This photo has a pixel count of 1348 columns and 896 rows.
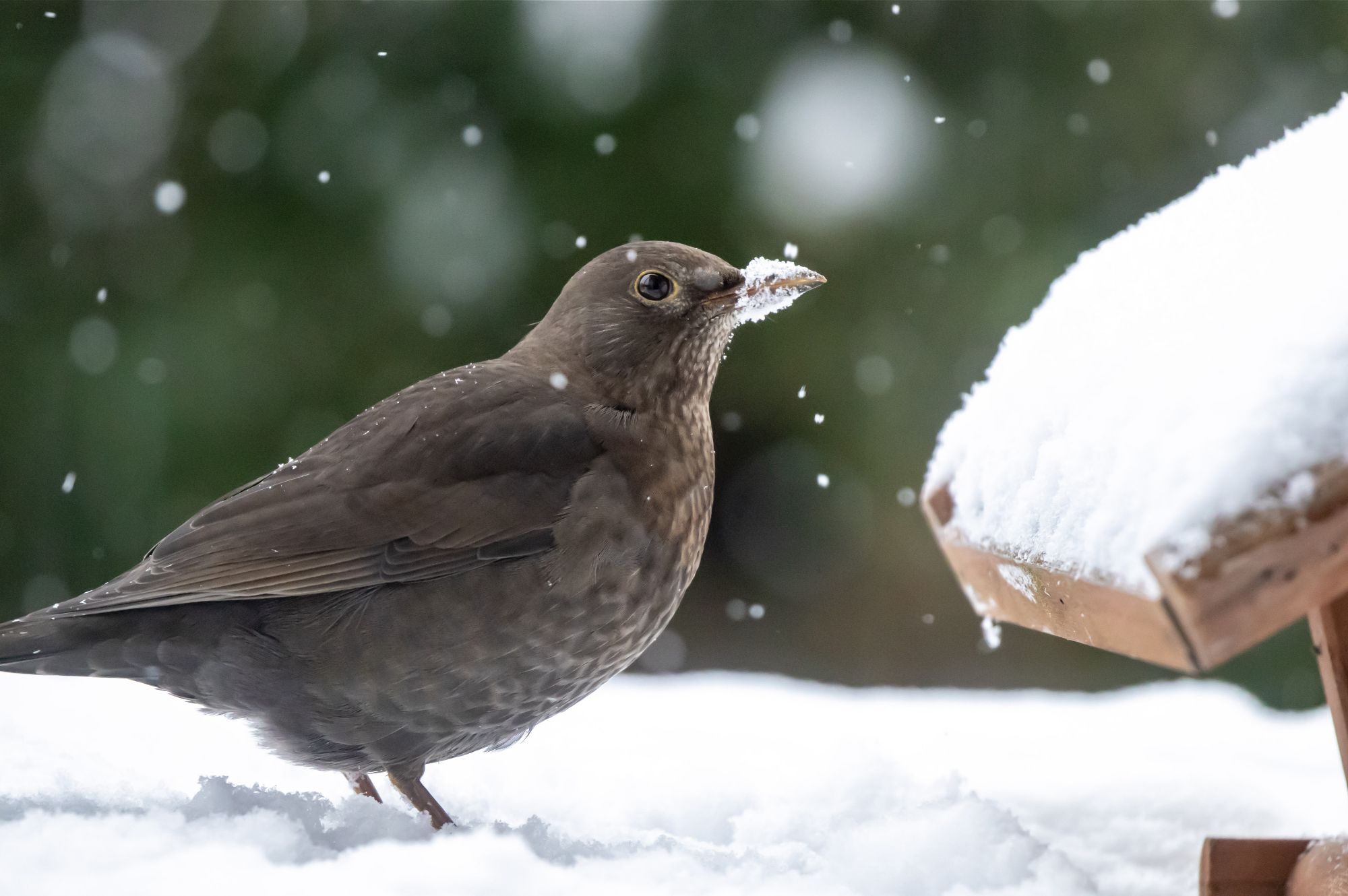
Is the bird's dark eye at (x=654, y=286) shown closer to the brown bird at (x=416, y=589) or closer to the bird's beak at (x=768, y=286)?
the bird's beak at (x=768, y=286)

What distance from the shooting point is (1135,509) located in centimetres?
134

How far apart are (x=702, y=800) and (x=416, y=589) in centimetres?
78

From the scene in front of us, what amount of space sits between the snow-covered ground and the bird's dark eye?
1.03 metres

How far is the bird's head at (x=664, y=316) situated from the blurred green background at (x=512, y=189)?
182cm

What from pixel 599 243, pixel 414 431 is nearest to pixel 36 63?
pixel 599 243

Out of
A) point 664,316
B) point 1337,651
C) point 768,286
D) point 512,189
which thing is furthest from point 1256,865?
point 512,189

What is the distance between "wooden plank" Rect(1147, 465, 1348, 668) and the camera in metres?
1.20

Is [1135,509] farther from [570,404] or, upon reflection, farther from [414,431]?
[414,431]

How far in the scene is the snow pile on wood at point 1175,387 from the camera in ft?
4.12

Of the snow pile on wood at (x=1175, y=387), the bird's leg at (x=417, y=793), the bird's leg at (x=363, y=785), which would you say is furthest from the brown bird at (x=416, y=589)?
the snow pile on wood at (x=1175, y=387)

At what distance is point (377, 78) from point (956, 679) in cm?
363

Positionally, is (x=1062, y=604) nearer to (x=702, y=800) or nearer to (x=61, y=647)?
(x=702, y=800)

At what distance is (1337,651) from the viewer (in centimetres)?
148

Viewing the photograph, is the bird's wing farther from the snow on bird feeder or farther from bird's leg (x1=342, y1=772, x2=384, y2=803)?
the snow on bird feeder
